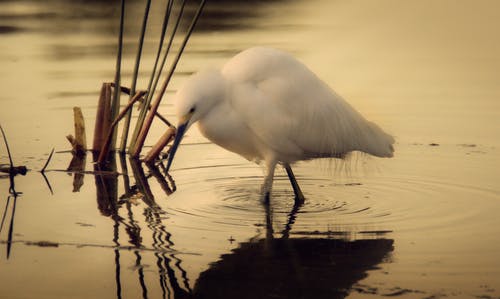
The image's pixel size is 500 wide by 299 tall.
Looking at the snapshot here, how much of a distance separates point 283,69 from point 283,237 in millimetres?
1353

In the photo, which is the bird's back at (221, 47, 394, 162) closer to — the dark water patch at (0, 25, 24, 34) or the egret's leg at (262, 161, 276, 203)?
the egret's leg at (262, 161, 276, 203)

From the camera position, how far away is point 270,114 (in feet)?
22.6

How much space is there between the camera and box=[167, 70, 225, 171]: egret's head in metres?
6.62

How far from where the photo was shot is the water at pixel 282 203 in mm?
5355

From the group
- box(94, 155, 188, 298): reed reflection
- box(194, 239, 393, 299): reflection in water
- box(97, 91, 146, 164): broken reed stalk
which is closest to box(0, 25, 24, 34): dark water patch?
box(94, 155, 188, 298): reed reflection

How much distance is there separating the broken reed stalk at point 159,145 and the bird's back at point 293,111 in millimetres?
1305

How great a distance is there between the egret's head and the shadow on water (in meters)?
0.61

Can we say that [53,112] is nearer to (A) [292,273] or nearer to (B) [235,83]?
(B) [235,83]

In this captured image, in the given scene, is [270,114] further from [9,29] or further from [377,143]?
[9,29]

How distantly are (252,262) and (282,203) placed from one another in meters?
1.58

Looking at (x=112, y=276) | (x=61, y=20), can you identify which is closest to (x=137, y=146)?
(x=112, y=276)

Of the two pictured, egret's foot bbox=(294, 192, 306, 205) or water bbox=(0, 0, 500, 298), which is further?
egret's foot bbox=(294, 192, 306, 205)

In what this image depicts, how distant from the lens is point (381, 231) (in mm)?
6254

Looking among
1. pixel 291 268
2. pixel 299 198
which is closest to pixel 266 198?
pixel 299 198
